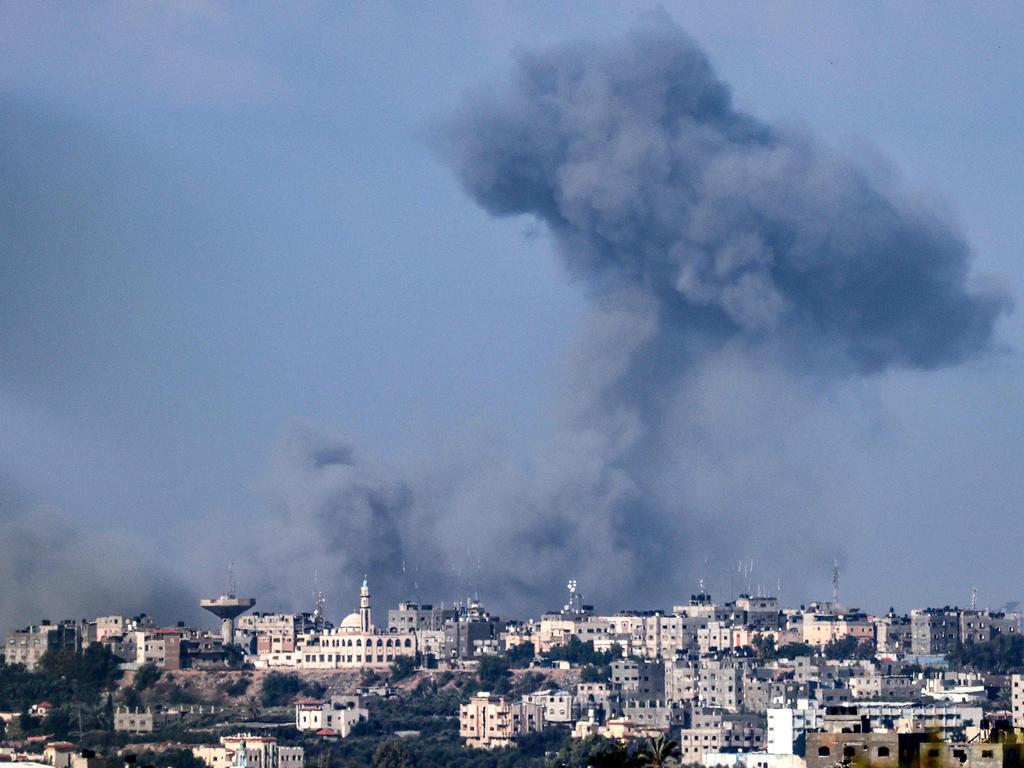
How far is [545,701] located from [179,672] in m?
14.5

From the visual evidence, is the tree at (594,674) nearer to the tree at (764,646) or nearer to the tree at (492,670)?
the tree at (492,670)

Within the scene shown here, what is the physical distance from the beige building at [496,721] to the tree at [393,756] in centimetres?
557

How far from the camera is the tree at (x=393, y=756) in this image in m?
96.6

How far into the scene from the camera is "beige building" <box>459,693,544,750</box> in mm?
105250

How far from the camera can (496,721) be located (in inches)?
4213

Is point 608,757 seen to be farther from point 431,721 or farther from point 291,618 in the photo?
point 291,618

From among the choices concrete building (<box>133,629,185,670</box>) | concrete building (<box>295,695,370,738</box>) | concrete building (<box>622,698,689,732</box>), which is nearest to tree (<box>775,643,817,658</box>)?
concrete building (<box>622,698,689,732</box>)

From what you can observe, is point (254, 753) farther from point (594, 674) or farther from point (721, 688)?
point (594, 674)

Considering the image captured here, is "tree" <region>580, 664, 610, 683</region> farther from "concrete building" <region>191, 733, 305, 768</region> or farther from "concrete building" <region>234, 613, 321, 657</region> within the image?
"concrete building" <region>191, 733, 305, 768</region>

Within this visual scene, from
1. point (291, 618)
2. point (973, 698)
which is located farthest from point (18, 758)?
point (291, 618)

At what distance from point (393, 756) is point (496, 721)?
32.5 ft

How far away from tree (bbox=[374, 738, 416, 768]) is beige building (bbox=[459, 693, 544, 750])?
18.3ft

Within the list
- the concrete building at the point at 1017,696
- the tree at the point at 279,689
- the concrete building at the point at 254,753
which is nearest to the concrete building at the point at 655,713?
the concrete building at the point at 1017,696

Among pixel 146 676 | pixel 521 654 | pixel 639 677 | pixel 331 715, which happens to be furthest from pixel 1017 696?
pixel 146 676
